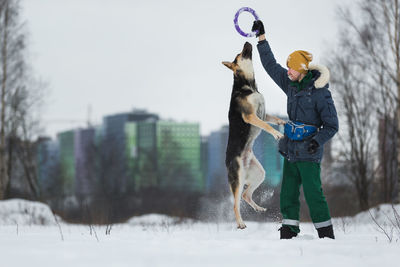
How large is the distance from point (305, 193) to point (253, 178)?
2.82 feet

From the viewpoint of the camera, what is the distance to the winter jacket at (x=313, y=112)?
16.3ft

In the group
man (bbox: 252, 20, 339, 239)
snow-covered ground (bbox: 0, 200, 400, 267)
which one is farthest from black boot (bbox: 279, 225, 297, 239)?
snow-covered ground (bbox: 0, 200, 400, 267)

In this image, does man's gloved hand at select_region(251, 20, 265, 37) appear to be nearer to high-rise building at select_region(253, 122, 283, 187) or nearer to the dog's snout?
the dog's snout

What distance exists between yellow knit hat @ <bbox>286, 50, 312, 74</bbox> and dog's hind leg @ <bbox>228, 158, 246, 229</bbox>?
112 cm

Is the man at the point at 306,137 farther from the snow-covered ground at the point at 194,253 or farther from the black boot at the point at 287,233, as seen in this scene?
the snow-covered ground at the point at 194,253

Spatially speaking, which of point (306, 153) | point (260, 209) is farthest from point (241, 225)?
point (306, 153)

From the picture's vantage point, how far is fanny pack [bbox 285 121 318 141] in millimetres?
5070

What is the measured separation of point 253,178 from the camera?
588cm

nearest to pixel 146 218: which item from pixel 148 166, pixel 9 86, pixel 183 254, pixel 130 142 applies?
pixel 9 86

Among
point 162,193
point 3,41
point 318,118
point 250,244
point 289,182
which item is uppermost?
point 3,41

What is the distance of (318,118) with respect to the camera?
509cm

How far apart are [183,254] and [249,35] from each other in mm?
2762

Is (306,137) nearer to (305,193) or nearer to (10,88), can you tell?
(305,193)

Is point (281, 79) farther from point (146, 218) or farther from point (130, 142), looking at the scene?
point (130, 142)
